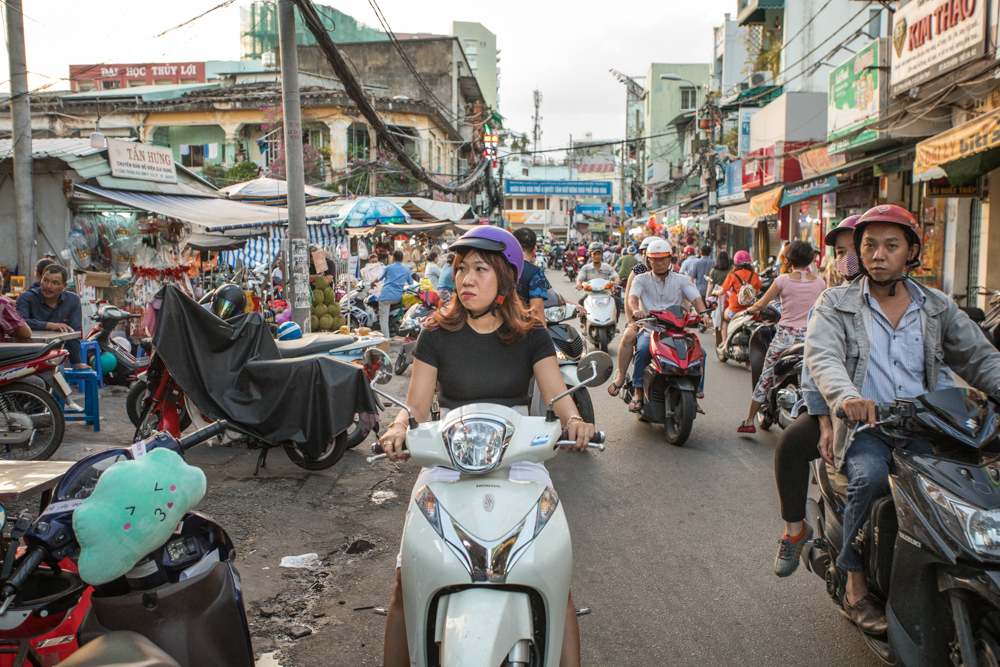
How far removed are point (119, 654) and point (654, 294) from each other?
6365mm

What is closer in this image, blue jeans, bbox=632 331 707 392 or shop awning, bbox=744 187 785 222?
blue jeans, bbox=632 331 707 392

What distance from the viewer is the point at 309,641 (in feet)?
11.6

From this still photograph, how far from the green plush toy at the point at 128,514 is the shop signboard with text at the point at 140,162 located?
1095 cm

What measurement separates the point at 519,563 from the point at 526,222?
255ft

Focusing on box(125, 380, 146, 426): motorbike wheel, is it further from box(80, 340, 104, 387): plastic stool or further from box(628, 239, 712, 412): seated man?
box(628, 239, 712, 412): seated man

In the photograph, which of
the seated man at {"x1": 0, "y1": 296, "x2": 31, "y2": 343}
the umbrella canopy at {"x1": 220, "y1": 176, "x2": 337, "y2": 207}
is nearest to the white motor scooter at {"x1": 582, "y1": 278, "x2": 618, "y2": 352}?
the umbrella canopy at {"x1": 220, "y1": 176, "x2": 337, "y2": 207}

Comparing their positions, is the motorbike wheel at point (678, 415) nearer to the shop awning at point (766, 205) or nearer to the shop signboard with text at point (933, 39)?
the shop signboard with text at point (933, 39)

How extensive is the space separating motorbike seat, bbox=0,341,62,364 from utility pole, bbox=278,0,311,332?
11.3 ft

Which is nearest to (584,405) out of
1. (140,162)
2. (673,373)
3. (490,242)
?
(673,373)

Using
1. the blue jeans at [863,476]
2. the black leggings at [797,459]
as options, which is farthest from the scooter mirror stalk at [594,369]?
the black leggings at [797,459]

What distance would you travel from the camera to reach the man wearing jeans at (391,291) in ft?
49.0

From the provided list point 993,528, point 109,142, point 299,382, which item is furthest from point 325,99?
point 993,528

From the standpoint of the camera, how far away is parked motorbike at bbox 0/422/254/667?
2045 millimetres

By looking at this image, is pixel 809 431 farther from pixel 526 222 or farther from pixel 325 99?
pixel 526 222
